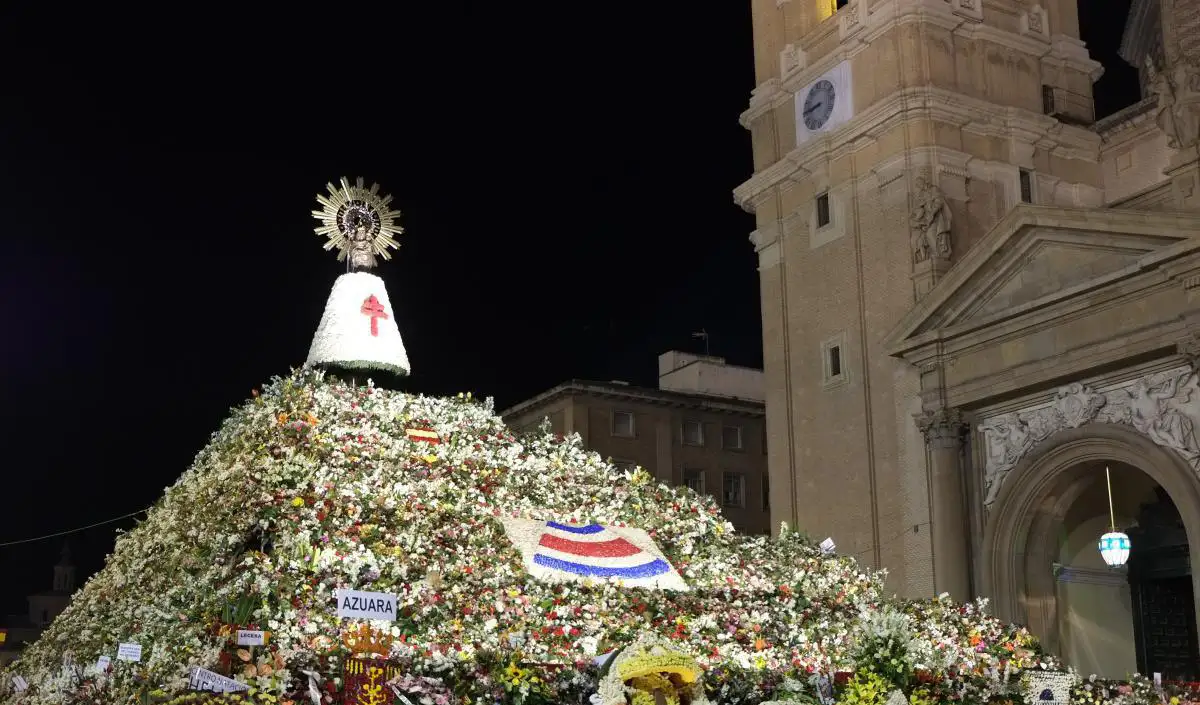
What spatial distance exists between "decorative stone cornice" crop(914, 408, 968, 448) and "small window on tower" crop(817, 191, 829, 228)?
7.69m

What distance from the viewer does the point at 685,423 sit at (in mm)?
59469

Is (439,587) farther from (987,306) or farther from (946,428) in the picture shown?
(987,306)

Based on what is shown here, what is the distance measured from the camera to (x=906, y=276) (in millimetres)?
34031

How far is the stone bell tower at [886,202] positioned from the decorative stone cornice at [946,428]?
35 mm

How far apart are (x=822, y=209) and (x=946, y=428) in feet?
28.0

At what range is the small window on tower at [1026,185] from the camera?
36.4 m

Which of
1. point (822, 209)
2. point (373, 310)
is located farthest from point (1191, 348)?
point (373, 310)

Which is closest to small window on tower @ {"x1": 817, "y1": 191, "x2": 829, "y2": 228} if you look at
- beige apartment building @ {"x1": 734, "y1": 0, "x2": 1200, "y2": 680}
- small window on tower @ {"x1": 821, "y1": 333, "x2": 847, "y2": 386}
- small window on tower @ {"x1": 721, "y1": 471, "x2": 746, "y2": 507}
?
beige apartment building @ {"x1": 734, "y1": 0, "x2": 1200, "y2": 680}

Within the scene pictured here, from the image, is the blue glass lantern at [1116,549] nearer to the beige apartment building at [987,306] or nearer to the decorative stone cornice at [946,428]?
the beige apartment building at [987,306]

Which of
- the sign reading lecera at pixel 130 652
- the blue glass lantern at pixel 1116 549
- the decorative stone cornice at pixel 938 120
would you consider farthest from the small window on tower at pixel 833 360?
the sign reading lecera at pixel 130 652

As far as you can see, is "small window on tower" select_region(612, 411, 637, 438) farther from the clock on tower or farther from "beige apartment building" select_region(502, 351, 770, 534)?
the clock on tower

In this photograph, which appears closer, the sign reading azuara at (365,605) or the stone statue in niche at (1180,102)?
the sign reading azuara at (365,605)

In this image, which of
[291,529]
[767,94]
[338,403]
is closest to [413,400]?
[338,403]

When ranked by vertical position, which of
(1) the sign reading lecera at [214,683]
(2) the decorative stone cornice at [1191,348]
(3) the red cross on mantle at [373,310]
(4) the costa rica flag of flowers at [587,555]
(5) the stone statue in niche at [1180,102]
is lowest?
(1) the sign reading lecera at [214,683]
